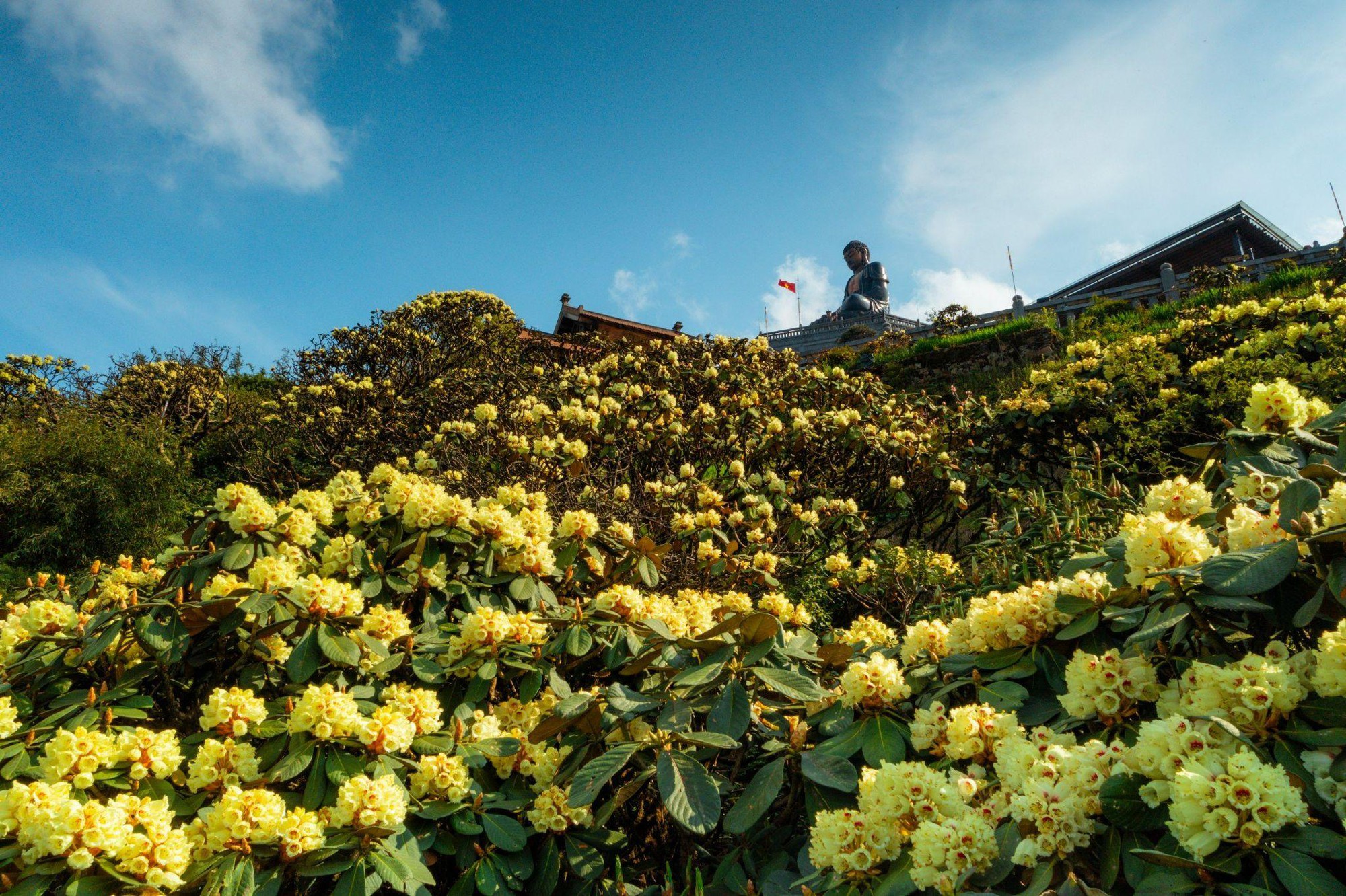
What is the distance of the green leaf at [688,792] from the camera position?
1464 millimetres

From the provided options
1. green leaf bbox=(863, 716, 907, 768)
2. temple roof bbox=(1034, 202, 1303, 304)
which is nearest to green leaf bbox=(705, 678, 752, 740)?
green leaf bbox=(863, 716, 907, 768)

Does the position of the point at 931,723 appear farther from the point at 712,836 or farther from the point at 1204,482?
the point at 1204,482

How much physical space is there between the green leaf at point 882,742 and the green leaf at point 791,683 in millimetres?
127

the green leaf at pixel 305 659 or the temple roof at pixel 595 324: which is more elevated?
the temple roof at pixel 595 324

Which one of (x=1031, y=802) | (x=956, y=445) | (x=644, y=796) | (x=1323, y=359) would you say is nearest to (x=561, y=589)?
(x=644, y=796)

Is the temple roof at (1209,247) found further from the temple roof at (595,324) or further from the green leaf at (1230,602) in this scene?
the green leaf at (1230,602)

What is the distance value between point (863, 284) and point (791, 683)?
47357mm

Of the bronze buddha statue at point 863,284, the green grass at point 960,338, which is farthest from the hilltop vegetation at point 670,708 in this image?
the bronze buddha statue at point 863,284

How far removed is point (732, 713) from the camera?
1.64 m

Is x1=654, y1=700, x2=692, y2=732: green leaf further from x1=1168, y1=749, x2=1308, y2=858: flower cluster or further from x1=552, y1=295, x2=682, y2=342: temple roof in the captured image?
x1=552, y1=295, x2=682, y2=342: temple roof

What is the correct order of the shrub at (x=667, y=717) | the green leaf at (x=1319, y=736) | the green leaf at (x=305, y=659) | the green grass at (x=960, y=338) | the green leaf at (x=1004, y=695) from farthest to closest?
the green grass at (x=960, y=338) → the green leaf at (x=305, y=659) → the green leaf at (x=1004, y=695) → the shrub at (x=667, y=717) → the green leaf at (x=1319, y=736)

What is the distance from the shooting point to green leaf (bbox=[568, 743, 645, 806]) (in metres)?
1.51

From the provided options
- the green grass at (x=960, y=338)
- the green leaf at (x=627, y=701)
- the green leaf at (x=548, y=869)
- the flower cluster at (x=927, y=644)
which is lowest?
the green leaf at (x=548, y=869)

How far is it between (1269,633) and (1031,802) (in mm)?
634
